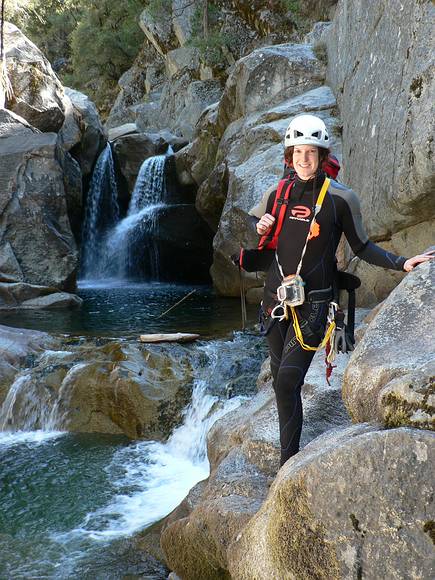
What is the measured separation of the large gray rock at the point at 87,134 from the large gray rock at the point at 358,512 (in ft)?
67.0

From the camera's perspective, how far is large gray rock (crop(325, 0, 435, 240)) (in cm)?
664

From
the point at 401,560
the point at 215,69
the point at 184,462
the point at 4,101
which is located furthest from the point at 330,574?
the point at 215,69

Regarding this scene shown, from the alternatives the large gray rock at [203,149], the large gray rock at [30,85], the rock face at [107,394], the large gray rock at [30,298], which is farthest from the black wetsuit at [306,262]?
the large gray rock at [30,85]

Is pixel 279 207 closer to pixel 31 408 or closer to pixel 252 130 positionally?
pixel 31 408

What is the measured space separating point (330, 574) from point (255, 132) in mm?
13283

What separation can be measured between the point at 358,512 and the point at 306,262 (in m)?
1.62

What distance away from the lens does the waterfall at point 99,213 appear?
72.6 feet

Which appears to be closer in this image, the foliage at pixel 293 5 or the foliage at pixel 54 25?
the foliage at pixel 293 5

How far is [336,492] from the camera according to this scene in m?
2.67

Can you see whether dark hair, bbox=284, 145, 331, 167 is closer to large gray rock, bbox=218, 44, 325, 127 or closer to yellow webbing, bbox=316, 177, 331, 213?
yellow webbing, bbox=316, 177, 331, 213

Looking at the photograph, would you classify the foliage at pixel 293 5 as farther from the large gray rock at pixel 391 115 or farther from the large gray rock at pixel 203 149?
the large gray rock at pixel 391 115

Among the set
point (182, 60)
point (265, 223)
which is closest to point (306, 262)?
point (265, 223)

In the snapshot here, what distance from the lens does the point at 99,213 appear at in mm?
22812

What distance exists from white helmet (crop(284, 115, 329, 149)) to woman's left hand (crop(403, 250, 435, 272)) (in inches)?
36.0
